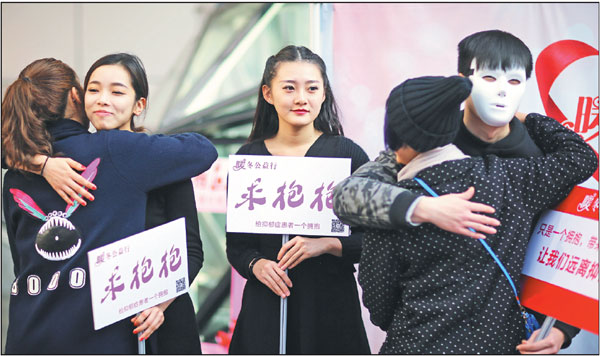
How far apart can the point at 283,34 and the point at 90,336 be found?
5.91 ft

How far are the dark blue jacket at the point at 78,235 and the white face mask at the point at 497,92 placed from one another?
33.7 inches

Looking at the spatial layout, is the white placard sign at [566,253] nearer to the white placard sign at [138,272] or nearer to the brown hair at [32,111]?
the white placard sign at [138,272]

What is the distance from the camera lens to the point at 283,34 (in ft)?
10.3

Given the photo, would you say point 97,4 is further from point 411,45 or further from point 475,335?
point 475,335

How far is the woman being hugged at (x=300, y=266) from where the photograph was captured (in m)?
2.11

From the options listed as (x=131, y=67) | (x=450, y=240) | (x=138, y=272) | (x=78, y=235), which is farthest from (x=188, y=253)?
(x=450, y=240)

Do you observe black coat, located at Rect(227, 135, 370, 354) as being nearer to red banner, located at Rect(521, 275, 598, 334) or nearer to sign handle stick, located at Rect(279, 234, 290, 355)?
sign handle stick, located at Rect(279, 234, 290, 355)

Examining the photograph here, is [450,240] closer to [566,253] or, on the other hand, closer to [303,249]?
[566,253]

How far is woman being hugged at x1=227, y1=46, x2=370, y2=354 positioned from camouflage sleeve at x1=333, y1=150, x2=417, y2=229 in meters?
0.53

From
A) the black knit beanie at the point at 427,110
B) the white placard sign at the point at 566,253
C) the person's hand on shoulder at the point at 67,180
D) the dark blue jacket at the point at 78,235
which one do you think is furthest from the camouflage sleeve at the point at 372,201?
the person's hand on shoulder at the point at 67,180

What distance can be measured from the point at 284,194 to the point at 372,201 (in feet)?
2.14

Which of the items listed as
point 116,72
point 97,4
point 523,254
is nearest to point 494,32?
point 523,254

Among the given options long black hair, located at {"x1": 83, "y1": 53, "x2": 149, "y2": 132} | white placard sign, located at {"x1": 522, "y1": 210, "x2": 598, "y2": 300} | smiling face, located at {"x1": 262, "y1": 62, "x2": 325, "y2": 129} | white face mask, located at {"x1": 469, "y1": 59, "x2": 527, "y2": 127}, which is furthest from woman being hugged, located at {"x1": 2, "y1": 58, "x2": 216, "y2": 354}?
white placard sign, located at {"x1": 522, "y1": 210, "x2": 598, "y2": 300}

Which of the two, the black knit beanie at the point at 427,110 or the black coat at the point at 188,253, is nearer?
the black knit beanie at the point at 427,110
